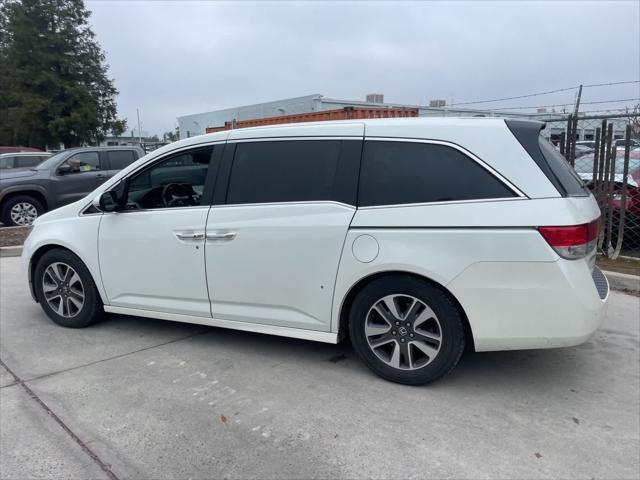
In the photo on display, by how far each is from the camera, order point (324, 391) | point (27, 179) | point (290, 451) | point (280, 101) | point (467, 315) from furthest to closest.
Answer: point (280, 101) < point (27, 179) < point (324, 391) < point (467, 315) < point (290, 451)

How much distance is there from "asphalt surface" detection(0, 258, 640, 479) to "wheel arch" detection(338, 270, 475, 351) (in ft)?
1.18

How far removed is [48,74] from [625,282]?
30701 mm

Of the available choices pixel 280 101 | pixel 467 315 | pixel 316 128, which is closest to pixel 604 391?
pixel 467 315

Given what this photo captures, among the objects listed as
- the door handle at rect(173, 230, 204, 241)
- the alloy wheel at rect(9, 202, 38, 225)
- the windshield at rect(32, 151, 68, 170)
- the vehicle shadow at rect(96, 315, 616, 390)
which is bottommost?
the vehicle shadow at rect(96, 315, 616, 390)

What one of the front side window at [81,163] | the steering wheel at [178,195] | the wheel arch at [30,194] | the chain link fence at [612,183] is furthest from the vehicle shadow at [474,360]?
the front side window at [81,163]

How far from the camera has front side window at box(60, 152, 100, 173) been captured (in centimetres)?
1049

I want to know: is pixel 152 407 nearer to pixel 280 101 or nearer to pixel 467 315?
pixel 467 315

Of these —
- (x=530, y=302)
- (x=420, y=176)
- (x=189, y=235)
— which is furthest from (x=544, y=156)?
(x=189, y=235)

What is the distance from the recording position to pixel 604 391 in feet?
11.3

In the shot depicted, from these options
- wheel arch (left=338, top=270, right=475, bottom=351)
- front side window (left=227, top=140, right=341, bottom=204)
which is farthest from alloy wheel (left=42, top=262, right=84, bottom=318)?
wheel arch (left=338, top=270, right=475, bottom=351)

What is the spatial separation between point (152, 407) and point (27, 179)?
8.74 metres

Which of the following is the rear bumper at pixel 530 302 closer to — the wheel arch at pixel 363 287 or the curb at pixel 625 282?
the wheel arch at pixel 363 287

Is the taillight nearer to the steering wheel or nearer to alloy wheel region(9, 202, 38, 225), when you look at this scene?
the steering wheel

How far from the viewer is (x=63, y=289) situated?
461 centimetres
